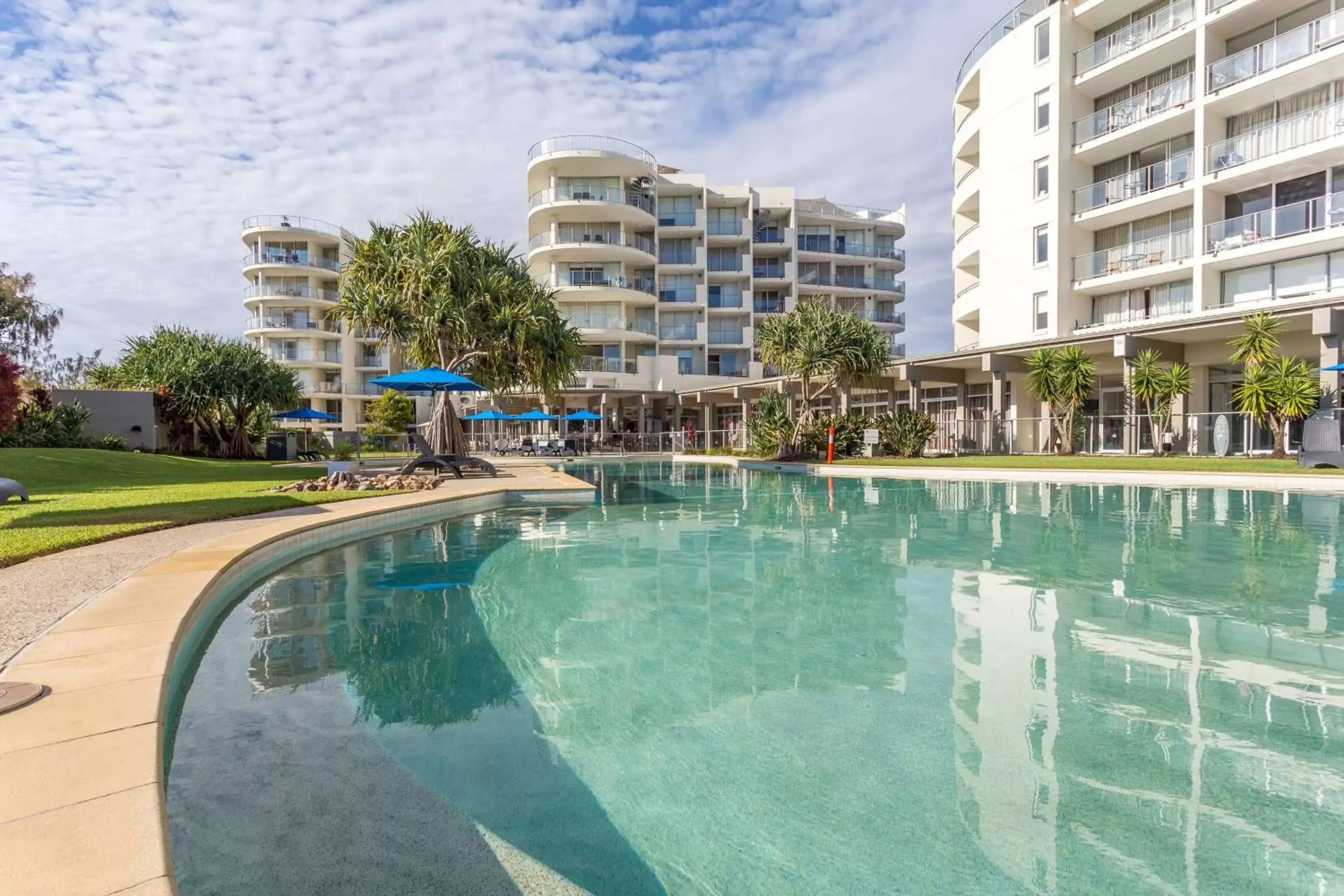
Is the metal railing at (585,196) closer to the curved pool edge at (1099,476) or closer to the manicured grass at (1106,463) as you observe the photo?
the curved pool edge at (1099,476)

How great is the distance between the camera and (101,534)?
7.51 metres

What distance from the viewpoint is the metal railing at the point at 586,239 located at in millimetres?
43844

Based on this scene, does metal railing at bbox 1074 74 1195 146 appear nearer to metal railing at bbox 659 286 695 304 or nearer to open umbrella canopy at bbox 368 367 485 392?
open umbrella canopy at bbox 368 367 485 392

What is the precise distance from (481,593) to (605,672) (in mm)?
2482

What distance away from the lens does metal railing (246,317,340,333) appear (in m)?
55.1

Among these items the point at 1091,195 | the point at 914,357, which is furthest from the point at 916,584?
the point at 1091,195

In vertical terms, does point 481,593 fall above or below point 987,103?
below

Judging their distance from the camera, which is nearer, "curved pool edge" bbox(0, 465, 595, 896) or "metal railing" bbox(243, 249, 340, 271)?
"curved pool edge" bbox(0, 465, 595, 896)

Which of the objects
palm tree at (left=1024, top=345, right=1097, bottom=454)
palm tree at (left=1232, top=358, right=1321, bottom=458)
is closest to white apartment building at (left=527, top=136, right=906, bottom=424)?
palm tree at (left=1024, top=345, right=1097, bottom=454)

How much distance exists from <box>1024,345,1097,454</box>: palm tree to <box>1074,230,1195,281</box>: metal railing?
4392 mm

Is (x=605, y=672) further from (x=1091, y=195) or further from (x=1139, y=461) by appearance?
(x=1091, y=195)

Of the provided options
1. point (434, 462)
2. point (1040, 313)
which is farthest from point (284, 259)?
point (1040, 313)

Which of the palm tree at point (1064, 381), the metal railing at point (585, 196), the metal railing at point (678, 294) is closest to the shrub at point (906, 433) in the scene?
the palm tree at point (1064, 381)

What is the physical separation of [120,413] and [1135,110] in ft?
124
